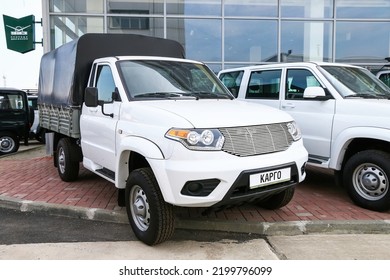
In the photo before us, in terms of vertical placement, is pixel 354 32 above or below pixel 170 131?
above

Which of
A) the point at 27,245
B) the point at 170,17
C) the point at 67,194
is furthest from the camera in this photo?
the point at 170,17

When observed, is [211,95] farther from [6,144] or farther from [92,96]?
[6,144]

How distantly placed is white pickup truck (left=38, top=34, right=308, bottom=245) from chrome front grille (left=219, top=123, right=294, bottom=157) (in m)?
0.01

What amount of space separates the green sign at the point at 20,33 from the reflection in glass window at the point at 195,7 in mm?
5103

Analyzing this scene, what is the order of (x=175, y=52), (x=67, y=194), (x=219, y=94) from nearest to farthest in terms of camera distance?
(x=219, y=94) < (x=67, y=194) < (x=175, y=52)

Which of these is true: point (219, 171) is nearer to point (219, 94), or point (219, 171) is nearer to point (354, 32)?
point (219, 94)

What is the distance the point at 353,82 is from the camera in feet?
19.2

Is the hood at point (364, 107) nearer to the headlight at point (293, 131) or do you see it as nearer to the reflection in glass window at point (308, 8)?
the headlight at point (293, 131)

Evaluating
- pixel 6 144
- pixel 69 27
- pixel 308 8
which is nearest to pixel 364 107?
pixel 308 8

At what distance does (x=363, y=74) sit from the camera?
6.22 meters

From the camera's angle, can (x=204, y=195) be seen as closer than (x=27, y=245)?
Yes

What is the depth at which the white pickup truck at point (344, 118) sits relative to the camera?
197 inches

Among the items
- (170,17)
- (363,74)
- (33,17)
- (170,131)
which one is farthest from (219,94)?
(33,17)
